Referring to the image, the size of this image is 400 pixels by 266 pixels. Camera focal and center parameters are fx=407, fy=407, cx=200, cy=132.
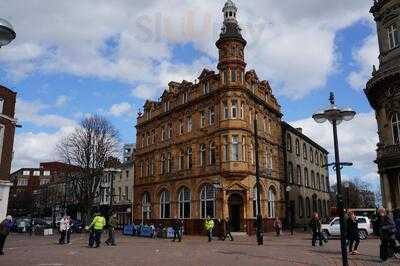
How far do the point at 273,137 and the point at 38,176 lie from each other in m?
90.7

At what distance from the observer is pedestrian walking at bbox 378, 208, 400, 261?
13469 millimetres

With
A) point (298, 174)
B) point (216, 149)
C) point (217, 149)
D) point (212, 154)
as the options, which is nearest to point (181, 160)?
point (212, 154)

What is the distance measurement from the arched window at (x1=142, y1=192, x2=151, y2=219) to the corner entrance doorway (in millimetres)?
12516

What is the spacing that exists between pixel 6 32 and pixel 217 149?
3103 cm

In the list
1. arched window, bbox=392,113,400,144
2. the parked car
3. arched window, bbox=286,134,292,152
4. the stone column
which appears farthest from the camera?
arched window, bbox=286,134,292,152

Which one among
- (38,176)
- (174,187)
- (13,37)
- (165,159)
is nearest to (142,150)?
(165,159)

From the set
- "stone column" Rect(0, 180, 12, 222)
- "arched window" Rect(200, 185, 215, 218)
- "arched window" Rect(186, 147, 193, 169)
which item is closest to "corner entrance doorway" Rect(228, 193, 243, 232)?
"arched window" Rect(200, 185, 215, 218)

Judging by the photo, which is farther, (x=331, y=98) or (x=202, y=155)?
(x=202, y=155)

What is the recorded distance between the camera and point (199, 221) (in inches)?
1492

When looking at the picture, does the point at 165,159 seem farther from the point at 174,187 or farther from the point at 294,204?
the point at 294,204

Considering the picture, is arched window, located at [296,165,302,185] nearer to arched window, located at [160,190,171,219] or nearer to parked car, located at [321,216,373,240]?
arched window, located at [160,190,171,219]

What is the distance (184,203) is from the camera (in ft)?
133

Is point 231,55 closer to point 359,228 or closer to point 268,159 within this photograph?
point 268,159

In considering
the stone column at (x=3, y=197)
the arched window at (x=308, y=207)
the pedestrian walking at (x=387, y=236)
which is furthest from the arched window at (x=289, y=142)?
the pedestrian walking at (x=387, y=236)
